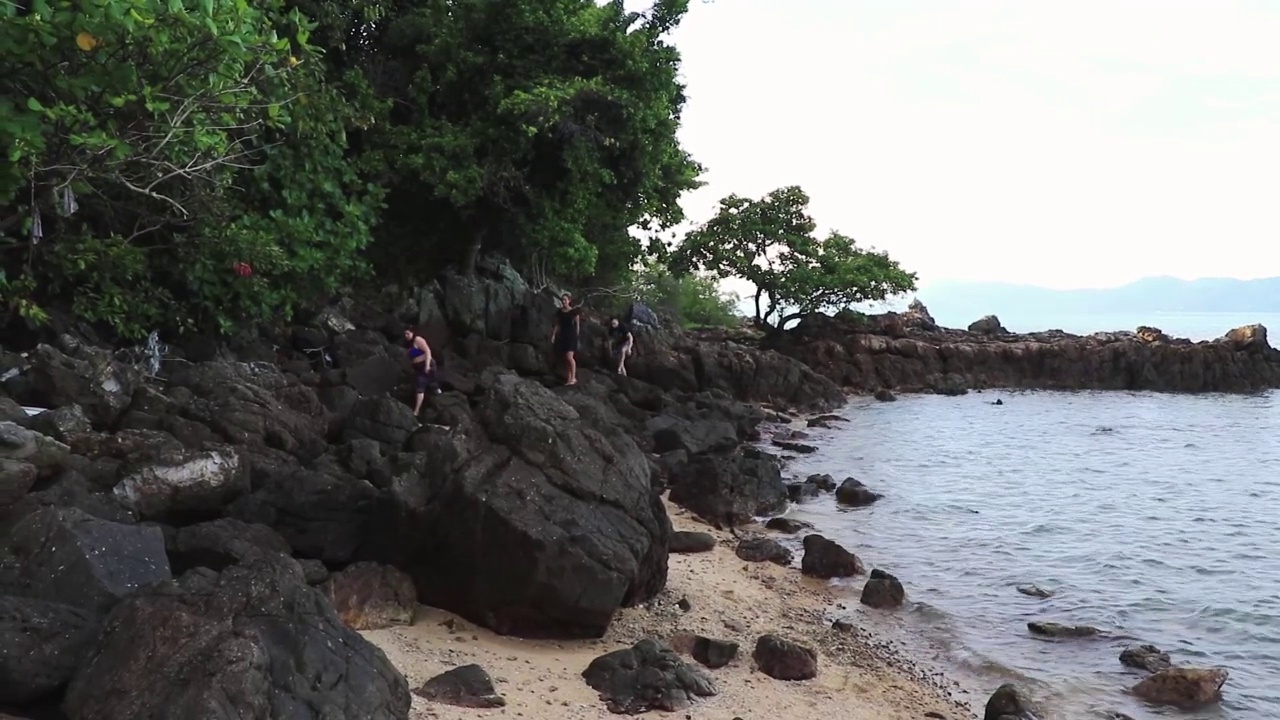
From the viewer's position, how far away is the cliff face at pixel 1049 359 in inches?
1615

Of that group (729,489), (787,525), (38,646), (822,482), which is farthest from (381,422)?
(822,482)

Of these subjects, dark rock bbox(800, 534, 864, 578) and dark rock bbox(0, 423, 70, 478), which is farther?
dark rock bbox(800, 534, 864, 578)

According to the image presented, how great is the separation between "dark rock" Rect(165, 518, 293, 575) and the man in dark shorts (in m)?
14.2

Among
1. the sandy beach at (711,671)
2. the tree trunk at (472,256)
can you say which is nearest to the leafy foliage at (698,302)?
the tree trunk at (472,256)

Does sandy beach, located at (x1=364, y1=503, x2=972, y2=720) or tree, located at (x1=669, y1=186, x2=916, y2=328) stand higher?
tree, located at (x1=669, y1=186, x2=916, y2=328)

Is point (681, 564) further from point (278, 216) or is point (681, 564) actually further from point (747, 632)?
point (278, 216)

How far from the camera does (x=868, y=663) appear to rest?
28.5 ft

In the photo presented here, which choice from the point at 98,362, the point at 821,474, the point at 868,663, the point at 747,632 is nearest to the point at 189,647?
the point at 747,632

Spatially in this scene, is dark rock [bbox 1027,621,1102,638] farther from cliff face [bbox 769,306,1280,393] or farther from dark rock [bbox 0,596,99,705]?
cliff face [bbox 769,306,1280,393]

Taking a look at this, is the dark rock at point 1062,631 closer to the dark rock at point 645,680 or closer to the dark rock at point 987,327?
the dark rock at point 645,680

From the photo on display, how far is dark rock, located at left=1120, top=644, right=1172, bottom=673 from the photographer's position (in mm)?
8969

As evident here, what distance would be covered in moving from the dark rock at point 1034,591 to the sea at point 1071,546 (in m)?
0.10

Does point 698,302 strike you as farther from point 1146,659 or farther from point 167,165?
point 167,165

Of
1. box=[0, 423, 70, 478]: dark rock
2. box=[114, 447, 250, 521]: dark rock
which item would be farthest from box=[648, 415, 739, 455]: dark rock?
box=[0, 423, 70, 478]: dark rock
